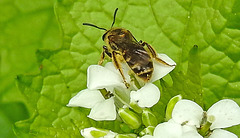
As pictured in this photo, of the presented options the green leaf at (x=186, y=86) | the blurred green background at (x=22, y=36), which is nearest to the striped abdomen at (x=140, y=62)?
the green leaf at (x=186, y=86)

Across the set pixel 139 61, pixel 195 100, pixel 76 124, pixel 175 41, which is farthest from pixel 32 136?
pixel 175 41

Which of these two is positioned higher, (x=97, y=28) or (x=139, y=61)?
(x=139, y=61)

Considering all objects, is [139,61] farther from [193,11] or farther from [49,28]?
[49,28]

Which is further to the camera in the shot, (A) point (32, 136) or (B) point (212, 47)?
(B) point (212, 47)

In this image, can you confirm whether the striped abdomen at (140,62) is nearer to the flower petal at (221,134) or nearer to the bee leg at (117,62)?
the bee leg at (117,62)

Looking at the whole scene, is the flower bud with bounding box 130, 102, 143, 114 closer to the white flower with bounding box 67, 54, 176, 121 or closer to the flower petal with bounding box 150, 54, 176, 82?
the white flower with bounding box 67, 54, 176, 121

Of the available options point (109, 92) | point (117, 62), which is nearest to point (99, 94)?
point (109, 92)

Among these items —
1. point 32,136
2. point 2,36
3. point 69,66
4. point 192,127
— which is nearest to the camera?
point 192,127

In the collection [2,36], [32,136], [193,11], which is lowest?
[2,36]
